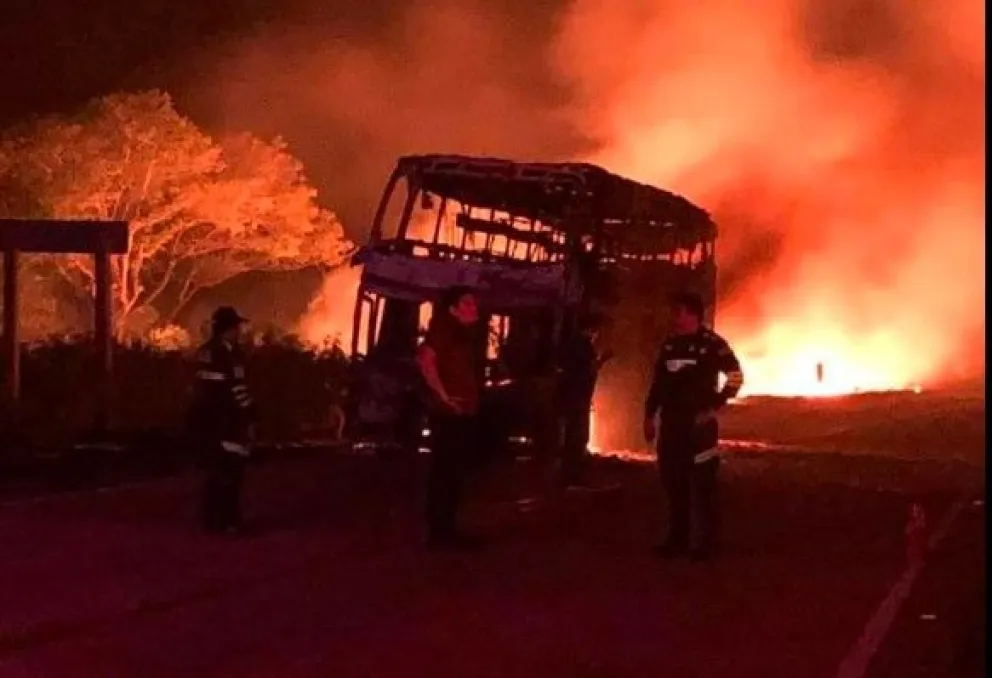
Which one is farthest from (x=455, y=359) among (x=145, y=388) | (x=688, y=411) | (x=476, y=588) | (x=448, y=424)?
(x=145, y=388)

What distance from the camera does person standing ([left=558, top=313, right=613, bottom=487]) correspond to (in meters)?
15.4

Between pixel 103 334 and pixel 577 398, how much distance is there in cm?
552

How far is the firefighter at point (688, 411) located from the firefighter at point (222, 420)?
264 cm

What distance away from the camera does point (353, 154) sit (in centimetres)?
4878

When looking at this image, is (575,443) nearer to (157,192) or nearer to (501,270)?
(501,270)

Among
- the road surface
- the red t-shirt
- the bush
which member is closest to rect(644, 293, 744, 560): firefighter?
the road surface

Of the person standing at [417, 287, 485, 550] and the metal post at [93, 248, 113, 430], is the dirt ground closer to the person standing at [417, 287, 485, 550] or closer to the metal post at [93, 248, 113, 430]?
the person standing at [417, 287, 485, 550]

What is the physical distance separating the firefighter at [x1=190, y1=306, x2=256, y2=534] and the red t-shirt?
129 centimetres

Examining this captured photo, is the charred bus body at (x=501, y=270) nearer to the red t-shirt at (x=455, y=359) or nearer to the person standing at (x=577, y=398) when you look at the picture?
the person standing at (x=577, y=398)

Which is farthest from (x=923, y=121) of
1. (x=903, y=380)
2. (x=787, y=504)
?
(x=787, y=504)

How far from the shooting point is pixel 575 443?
15.5 metres

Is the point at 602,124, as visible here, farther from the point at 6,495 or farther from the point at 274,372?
the point at 6,495

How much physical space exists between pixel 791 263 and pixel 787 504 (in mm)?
32410

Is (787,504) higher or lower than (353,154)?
lower
